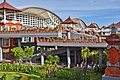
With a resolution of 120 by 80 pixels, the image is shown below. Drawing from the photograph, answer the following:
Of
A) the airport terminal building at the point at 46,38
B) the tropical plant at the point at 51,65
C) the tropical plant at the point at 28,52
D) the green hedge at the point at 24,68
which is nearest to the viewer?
the tropical plant at the point at 51,65

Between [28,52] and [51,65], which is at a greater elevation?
[28,52]

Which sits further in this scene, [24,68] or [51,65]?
[24,68]

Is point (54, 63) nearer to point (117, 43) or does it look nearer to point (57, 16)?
point (117, 43)

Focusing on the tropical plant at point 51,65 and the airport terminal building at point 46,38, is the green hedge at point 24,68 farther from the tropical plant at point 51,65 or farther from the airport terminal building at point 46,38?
the airport terminal building at point 46,38

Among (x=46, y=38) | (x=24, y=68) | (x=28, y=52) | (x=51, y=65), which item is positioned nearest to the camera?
(x=51, y=65)

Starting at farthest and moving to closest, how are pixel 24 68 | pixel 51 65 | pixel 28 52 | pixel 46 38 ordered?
pixel 46 38 → pixel 28 52 → pixel 24 68 → pixel 51 65

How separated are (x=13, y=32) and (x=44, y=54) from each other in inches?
224

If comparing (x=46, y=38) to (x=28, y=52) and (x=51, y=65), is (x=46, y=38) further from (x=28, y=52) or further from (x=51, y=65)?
(x=51, y=65)

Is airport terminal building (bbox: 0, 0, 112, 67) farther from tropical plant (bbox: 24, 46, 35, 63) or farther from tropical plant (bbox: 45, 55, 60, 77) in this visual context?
tropical plant (bbox: 45, 55, 60, 77)

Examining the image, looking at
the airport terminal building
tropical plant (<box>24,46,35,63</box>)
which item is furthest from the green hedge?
the airport terminal building

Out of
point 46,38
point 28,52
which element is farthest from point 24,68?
point 46,38

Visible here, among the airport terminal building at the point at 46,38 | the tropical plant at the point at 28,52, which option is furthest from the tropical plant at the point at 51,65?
the tropical plant at the point at 28,52

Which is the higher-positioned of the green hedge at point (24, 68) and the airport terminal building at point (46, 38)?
the airport terminal building at point (46, 38)

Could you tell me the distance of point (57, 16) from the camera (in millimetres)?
51656
